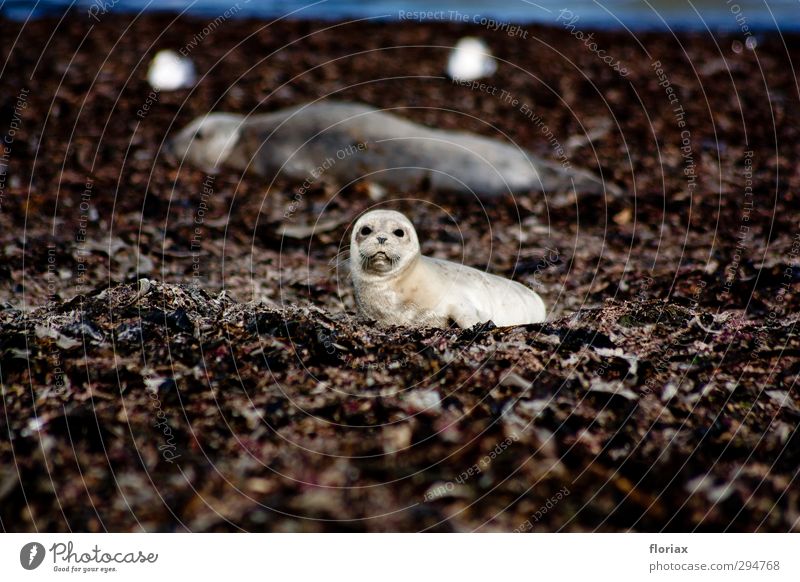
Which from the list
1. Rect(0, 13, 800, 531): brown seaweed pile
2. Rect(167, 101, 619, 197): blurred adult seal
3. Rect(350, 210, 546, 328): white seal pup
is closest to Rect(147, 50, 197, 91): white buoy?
Rect(0, 13, 800, 531): brown seaweed pile

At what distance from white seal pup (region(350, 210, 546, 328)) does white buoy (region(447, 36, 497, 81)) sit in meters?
9.54

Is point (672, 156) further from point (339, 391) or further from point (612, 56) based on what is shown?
point (339, 391)

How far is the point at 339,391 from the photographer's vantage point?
4.94 m

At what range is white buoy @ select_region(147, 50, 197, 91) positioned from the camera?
1366cm

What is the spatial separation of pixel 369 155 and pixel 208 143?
265 cm

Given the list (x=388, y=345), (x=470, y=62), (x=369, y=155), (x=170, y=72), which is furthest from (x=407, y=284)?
(x=470, y=62)

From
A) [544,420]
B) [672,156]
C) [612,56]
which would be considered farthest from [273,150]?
[612,56]

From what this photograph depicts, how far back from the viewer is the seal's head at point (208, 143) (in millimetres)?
11094

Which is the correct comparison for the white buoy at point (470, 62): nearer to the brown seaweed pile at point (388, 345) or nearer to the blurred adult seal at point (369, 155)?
the brown seaweed pile at point (388, 345)

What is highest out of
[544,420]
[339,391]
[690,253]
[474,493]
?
[690,253]

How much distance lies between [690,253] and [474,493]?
573 centimetres

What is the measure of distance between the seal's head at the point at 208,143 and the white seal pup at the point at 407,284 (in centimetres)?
608

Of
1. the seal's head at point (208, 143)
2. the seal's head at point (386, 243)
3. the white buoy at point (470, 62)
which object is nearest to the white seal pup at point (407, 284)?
the seal's head at point (386, 243)

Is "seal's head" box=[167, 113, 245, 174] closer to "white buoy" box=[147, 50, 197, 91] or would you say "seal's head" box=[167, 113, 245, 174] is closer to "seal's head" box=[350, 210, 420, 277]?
"white buoy" box=[147, 50, 197, 91]
